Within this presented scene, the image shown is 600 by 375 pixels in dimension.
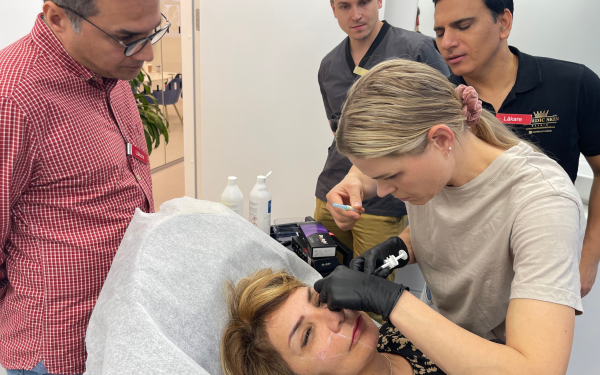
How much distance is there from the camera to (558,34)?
250cm

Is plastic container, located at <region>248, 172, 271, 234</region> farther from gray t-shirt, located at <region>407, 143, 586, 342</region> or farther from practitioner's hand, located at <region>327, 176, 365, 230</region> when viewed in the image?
gray t-shirt, located at <region>407, 143, 586, 342</region>

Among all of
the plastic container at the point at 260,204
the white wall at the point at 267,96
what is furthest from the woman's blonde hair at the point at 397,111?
the white wall at the point at 267,96

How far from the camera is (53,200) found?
1.14m

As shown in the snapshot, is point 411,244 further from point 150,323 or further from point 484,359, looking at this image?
point 150,323

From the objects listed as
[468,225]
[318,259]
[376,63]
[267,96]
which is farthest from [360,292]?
[267,96]

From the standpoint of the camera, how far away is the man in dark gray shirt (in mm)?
2139

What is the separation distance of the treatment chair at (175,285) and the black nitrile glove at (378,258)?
0.81 ft

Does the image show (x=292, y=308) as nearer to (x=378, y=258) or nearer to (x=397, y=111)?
(x=378, y=258)

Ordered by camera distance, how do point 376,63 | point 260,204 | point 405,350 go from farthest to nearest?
point 376,63 < point 260,204 < point 405,350

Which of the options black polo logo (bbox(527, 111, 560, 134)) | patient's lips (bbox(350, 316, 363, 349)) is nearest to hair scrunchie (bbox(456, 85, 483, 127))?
black polo logo (bbox(527, 111, 560, 134))

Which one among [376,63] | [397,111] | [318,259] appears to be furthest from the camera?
[376,63]

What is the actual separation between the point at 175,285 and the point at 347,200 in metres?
0.73

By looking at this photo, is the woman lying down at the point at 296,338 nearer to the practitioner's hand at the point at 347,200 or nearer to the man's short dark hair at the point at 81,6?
the practitioner's hand at the point at 347,200

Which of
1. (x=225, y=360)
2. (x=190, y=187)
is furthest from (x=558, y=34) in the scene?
(x=190, y=187)
